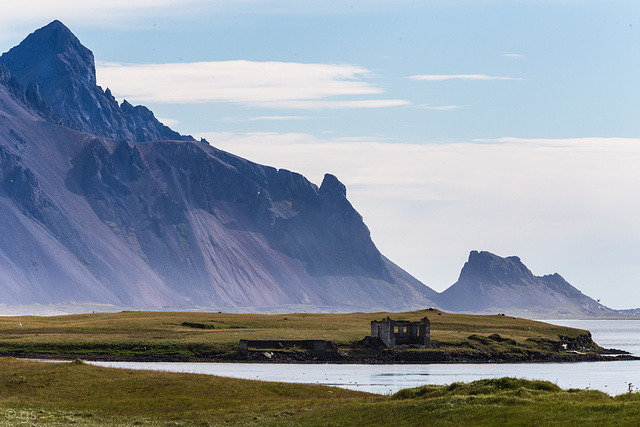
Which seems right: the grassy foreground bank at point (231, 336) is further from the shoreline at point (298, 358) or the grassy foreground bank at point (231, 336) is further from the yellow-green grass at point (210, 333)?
the shoreline at point (298, 358)

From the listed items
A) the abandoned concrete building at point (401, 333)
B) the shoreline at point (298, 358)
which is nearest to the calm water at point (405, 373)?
the shoreline at point (298, 358)

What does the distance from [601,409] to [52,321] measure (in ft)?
437

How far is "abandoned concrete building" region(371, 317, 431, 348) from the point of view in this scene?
444ft

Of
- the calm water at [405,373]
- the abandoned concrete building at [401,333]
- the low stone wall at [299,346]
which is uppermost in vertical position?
the abandoned concrete building at [401,333]

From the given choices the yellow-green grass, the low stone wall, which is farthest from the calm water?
the yellow-green grass

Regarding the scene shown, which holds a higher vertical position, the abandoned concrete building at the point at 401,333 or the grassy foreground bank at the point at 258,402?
the abandoned concrete building at the point at 401,333

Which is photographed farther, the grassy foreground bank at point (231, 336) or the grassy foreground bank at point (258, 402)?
the grassy foreground bank at point (231, 336)

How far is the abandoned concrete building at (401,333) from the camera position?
135m

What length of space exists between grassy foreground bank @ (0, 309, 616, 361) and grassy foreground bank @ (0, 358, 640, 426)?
5119 cm

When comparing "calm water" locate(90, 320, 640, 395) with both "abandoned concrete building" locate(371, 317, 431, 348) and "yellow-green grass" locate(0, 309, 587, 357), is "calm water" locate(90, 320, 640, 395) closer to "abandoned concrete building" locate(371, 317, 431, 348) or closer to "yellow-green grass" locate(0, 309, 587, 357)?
"abandoned concrete building" locate(371, 317, 431, 348)

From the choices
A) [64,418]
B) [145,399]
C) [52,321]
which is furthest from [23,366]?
[52,321]

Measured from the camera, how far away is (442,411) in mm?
47938

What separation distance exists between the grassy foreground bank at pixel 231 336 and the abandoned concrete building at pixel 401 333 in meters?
2.26

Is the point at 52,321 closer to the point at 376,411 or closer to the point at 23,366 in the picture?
the point at 23,366
